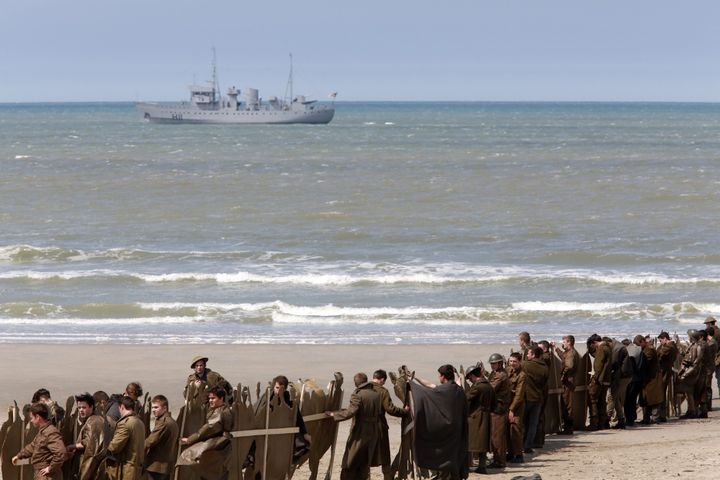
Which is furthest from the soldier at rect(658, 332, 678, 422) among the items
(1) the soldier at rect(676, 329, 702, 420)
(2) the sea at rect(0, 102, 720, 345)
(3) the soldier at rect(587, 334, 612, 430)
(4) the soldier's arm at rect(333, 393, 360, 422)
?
(2) the sea at rect(0, 102, 720, 345)

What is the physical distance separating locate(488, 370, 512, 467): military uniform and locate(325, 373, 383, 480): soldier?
1645 millimetres

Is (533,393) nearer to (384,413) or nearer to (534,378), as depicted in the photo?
(534,378)

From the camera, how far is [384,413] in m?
11.9

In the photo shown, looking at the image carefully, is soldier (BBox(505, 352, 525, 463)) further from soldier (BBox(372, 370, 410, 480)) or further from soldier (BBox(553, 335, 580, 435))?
soldier (BBox(372, 370, 410, 480))

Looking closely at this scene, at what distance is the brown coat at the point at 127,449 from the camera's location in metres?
10.2

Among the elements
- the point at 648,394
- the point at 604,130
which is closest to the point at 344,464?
the point at 648,394

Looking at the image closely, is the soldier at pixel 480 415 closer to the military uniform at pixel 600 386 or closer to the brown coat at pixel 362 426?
the brown coat at pixel 362 426

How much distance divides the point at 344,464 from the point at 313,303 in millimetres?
15643

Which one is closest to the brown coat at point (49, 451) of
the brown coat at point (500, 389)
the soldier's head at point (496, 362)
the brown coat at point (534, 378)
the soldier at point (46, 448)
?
the soldier at point (46, 448)

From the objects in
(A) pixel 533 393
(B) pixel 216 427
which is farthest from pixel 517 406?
(B) pixel 216 427

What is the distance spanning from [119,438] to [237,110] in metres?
142

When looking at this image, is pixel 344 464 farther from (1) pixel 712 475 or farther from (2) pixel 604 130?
(2) pixel 604 130

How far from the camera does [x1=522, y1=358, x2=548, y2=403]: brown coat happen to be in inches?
534

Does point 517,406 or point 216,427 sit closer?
point 216,427
